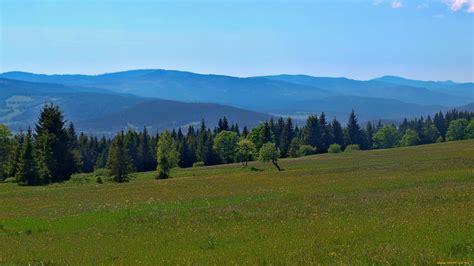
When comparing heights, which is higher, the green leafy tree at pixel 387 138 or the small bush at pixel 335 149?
the green leafy tree at pixel 387 138

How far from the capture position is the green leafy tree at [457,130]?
14500 cm

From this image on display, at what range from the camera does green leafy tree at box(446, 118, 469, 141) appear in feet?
476

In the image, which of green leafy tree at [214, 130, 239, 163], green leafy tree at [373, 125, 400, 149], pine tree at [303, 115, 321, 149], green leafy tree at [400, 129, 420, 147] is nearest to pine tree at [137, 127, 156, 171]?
green leafy tree at [214, 130, 239, 163]

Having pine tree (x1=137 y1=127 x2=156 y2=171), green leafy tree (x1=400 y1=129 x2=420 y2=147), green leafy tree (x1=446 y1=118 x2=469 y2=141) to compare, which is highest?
green leafy tree (x1=446 y1=118 x2=469 y2=141)

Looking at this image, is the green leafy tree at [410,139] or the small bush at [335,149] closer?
the small bush at [335,149]

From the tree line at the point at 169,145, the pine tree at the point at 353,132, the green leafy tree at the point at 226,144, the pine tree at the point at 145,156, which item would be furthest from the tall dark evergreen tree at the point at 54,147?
the pine tree at the point at 353,132

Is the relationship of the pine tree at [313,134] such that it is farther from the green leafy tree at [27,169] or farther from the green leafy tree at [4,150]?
the green leafy tree at [27,169]

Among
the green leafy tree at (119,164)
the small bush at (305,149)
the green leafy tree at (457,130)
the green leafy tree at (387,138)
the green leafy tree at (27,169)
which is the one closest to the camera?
the green leafy tree at (27,169)

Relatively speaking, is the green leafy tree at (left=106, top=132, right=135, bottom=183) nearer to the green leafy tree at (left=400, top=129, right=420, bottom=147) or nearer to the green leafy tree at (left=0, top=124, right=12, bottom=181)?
the green leafy tree at (left=0, top=124, right=12, bottom=181)

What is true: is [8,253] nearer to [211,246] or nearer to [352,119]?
[211,246]

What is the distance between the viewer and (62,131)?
73.1 m

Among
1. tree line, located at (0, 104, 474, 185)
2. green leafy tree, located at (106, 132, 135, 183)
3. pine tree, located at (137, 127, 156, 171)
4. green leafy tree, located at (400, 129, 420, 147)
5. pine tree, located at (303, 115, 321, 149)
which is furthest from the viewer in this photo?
green leafy tree, located at (400, 129, 420, 147)

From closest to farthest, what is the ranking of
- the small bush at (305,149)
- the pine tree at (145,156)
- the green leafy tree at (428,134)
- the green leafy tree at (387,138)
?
1. the pine tree at (145,156)
2. the small bush at (305,149)
3. the green leafy tree at (387,138)
4. the green leafy tree at (428,134)

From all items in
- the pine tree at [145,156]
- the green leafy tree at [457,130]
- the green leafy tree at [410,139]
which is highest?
the green leafy tree at [457,130]
